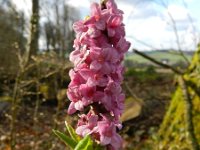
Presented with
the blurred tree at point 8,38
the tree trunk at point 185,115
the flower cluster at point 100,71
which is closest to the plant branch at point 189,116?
the tree trunk at point 185,115

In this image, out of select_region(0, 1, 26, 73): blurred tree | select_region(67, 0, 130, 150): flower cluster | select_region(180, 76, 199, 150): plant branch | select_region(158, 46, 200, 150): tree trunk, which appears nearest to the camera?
select_region(67, 0, 130, 150): flower cluster

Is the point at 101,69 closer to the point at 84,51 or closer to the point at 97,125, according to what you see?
the point at 84,51

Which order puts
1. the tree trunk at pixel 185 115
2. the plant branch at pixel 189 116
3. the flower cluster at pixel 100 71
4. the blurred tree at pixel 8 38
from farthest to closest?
the blurred tree at pixel 8 38 → the tree trunk at pixel 185 115 → the plant branch at pixel 189 116 → the flower cluster at pixel 100 71

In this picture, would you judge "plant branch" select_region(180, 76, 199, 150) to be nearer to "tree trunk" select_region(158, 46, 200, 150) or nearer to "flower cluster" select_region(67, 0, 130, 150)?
"tree trunk" select_region(158, 46, 200, 150)

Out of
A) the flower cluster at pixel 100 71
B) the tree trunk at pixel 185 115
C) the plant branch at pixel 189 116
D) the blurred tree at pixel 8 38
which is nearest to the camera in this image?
the flower cluster at pixel 100 71

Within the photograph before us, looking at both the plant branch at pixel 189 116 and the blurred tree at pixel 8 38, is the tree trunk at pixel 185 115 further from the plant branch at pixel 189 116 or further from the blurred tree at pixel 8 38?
the blurred tree at pixel 8 38

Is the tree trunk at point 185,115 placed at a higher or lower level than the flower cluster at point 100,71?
lower

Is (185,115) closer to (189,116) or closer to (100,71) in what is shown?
(189,116)

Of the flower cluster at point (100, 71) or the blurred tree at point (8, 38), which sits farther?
the blurred tree at point (8, 38)

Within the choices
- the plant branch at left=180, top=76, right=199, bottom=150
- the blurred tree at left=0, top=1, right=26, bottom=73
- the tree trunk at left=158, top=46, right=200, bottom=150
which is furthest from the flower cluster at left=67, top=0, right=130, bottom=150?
the blurred tree at left=0, top=1, right=26, bottom=73
